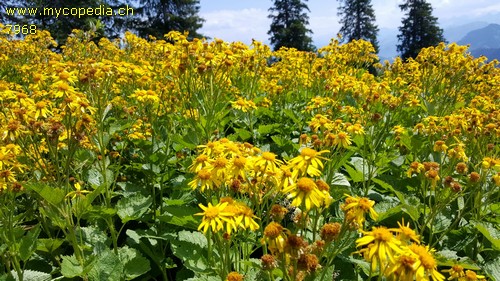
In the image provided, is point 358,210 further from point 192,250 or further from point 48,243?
point 48,243

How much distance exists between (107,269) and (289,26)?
128 feet

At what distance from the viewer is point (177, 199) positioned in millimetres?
3102

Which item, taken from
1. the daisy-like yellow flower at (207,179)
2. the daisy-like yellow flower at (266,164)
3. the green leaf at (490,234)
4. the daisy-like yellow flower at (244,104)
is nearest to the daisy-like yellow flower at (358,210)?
the daisy-like yellow flower at (266,164)

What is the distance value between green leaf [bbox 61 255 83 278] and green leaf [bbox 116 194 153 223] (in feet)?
1.55

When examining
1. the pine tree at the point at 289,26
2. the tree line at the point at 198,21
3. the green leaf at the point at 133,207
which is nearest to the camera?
the green leaf at the point at 133,207

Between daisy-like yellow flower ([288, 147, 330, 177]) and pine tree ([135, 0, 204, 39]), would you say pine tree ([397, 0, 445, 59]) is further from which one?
daisy-like yellow flower ([288, 147, 330, 177])

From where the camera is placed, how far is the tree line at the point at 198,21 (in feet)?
91.2

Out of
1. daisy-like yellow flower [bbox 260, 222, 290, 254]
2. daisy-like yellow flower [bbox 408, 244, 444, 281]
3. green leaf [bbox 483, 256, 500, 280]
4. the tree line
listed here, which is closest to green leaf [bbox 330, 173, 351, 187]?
green leaf [bbox 483, 256, 500, 280]

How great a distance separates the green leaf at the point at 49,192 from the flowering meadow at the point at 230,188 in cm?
1

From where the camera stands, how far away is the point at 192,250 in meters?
2.51

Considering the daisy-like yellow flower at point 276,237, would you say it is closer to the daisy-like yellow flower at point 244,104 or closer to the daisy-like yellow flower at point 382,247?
the daisy-like yellow flower at point 382,247

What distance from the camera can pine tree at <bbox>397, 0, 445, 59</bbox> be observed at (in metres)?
41.9

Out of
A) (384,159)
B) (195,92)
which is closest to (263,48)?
(195,92)

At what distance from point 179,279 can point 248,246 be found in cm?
58
